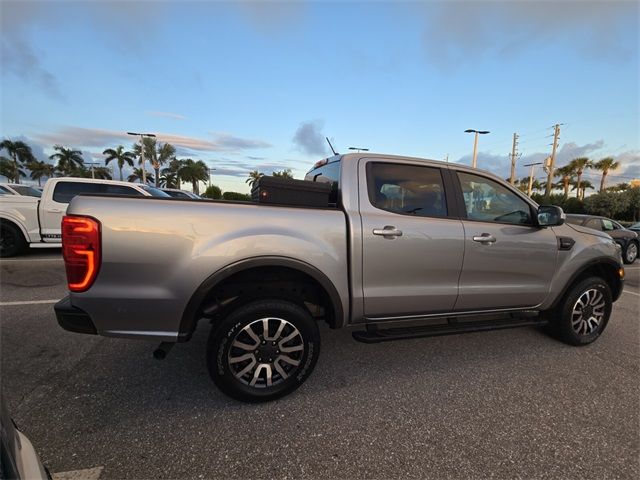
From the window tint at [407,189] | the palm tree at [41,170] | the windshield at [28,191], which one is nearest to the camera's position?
the window tint at [407,189]

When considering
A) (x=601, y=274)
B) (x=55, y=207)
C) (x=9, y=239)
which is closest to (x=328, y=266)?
(x=601, y=274)

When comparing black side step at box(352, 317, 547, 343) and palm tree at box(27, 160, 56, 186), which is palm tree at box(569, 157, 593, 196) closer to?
black side step at box(352, 317, 547, 343)

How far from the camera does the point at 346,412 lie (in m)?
→ 2.50

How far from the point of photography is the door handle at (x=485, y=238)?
3.05m

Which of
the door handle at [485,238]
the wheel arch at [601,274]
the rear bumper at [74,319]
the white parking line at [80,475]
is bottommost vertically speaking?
the white parking line at [80,475]

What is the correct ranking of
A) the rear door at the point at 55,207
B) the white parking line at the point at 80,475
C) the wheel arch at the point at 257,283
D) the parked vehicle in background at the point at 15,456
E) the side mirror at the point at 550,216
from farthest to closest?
the rear door at the point at 55,207 < the side mirror at the point at 550,216 < the wheel arch at the point at 257,283 < the white parking line at the point at 80,475 < the parked vehicle in background at the point at 15,456

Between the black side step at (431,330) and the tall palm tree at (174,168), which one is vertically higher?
→ the tall palm tree at (174,168)

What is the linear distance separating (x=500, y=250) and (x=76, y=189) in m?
8.79

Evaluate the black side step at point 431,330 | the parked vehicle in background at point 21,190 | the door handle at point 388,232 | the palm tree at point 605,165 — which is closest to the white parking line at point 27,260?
the parked vehicle in background at point 21,190

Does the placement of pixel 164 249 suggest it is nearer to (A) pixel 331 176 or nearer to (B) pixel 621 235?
(A) pixel 331 176

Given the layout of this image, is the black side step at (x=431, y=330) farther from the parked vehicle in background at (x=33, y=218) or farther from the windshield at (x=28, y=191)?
the windshield at (x=28, y=191)

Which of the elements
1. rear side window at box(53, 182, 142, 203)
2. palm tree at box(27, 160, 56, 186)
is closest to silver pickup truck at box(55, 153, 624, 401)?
rear side window at box(53, 182, 142, 203)

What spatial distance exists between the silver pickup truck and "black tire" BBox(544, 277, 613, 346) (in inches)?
0.6

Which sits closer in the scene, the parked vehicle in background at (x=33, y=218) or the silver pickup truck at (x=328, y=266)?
the silver pickup truck at (x=328, y=266)
